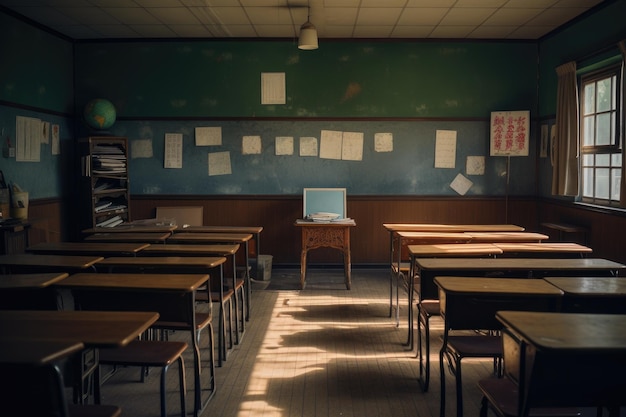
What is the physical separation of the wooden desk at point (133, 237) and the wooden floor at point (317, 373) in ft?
2.56

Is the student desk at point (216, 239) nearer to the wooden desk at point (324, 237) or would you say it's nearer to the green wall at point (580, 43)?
the wooden desk at point (324, 237)

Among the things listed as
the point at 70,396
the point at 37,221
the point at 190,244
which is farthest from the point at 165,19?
the point at 70,396

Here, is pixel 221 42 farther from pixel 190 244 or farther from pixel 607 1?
pixel 607 1

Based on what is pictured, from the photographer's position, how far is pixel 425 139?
6.98 meters

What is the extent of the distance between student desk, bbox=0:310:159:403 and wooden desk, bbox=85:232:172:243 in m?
2.03

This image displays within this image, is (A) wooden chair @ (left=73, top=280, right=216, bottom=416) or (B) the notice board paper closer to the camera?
(A) wooden chair @ (left=73, top=280, right=216, bottom=416)

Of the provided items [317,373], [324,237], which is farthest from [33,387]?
[324,237]

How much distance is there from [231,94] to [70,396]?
4702mm

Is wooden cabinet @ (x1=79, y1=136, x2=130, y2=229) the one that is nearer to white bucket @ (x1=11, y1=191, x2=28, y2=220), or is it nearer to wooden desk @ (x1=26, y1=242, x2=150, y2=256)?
white bucket @ (x1=11, y1=191, x2=28, y2=220)

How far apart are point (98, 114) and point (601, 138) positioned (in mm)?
5592

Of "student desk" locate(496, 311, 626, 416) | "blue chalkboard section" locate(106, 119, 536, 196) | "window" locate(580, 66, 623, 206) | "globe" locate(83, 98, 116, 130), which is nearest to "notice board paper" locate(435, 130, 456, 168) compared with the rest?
"blue chalkboard section" locate(106, 119, 536, 196)

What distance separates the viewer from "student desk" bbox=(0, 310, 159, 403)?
1811 mm

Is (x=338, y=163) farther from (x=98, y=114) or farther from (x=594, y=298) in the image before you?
(x=594, y=298)

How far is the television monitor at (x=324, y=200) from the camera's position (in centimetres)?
646
